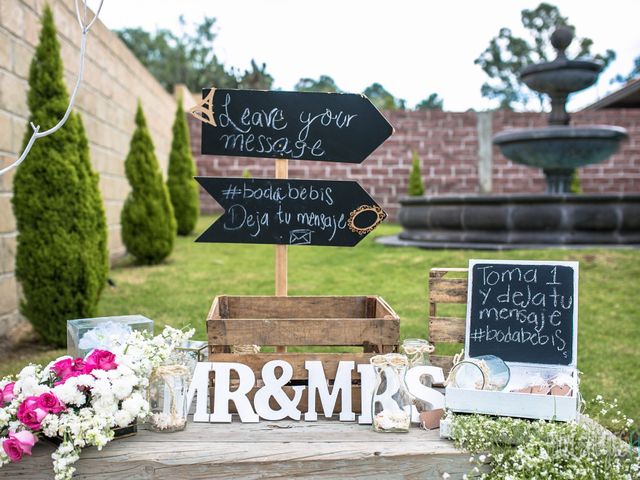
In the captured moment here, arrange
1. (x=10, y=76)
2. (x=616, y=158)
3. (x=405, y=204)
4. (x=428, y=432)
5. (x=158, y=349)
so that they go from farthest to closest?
(x=616, y=158) → (x=405, y=204) → (x=10, y=76) → (x=158, y=349) → (x=428, y=432)

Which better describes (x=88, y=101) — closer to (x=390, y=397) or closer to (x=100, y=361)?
(x=100, y=361)

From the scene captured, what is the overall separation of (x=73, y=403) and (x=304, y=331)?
0.70 metres

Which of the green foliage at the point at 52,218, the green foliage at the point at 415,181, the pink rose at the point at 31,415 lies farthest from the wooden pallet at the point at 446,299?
the green foliage at the point at 415,181

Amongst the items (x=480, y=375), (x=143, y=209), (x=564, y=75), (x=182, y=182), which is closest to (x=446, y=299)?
(x=480, y=375)

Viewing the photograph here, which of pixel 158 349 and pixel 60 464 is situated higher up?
pixel 158 349

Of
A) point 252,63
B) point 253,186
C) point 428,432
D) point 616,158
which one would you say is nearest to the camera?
point 428,432

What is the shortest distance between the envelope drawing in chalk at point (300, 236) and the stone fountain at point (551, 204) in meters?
5.33

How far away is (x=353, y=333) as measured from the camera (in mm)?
1993

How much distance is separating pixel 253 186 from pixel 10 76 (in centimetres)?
299

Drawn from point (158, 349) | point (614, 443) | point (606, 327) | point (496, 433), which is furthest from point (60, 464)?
point (606, 327)

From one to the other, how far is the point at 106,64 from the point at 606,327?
6.17 metres

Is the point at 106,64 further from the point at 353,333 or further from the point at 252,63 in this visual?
the point at 252,63

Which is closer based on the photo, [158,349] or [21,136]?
[158,349]

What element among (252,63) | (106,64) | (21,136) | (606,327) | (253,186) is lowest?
(606,327)
